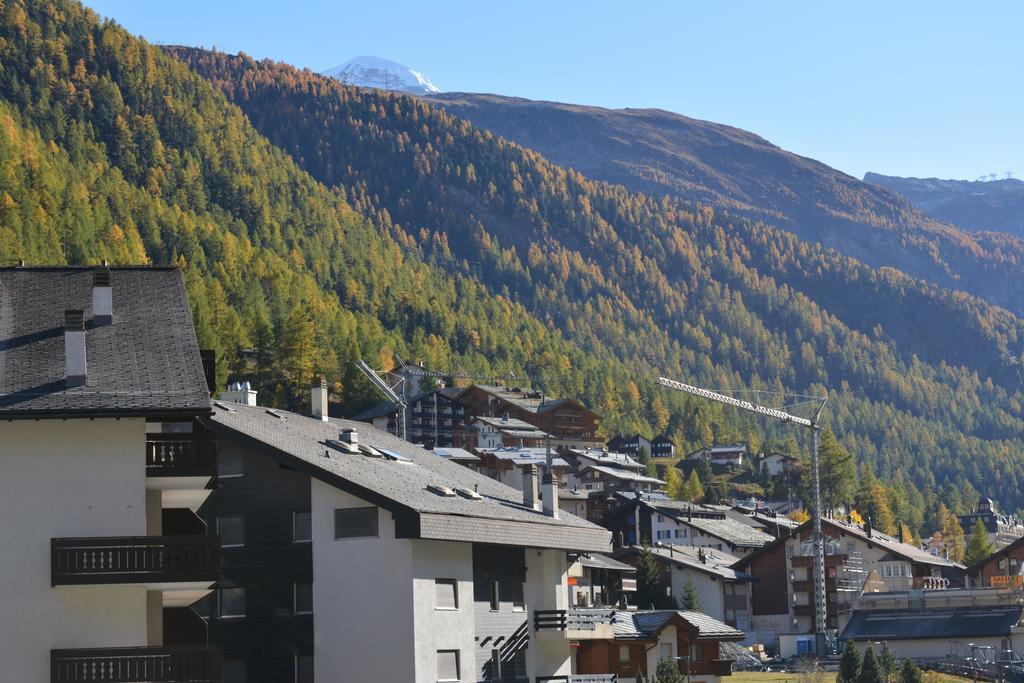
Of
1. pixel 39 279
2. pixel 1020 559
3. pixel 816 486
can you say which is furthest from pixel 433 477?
pixel 1020 559

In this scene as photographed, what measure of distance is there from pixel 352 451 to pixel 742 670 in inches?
2558

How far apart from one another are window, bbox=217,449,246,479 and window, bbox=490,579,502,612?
9528mm

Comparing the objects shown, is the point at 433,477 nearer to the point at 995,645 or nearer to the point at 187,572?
the point at 187,572

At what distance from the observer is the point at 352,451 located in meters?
59.5

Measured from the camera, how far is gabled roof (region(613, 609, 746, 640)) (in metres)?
74.4

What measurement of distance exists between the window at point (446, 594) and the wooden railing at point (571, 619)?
23.4ft

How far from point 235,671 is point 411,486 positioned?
8333mm

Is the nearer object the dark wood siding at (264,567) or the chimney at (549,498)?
the dark wood siding at (264,567)

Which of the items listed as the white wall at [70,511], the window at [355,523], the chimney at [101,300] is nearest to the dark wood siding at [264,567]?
the window at [355,523]

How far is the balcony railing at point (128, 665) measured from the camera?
1420 inches

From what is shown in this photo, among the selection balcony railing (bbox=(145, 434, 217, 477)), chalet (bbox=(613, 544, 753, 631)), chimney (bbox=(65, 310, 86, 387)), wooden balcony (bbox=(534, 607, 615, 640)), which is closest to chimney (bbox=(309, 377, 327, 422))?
wooden balcony (bbox=(534, 607, 615, 640))

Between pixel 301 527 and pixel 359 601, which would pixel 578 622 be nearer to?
pixel 359 601

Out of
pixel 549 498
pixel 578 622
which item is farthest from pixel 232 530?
pixel 578 622

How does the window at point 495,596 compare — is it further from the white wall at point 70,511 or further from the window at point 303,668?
the white wall at point 70,511
